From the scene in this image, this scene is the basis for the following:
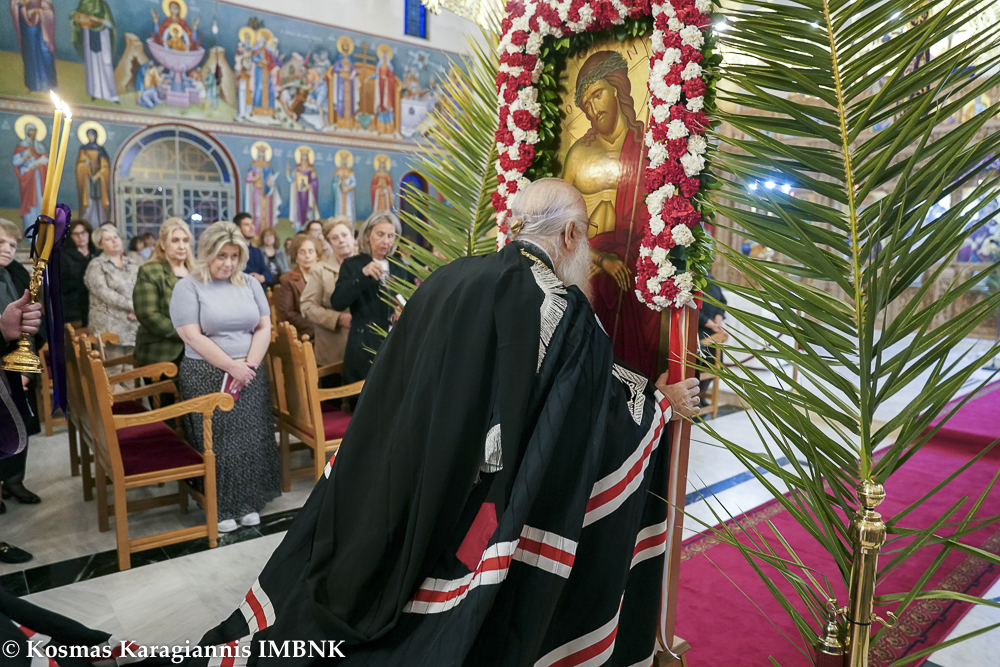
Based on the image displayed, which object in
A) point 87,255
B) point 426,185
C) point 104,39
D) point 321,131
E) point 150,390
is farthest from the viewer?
point 426,185

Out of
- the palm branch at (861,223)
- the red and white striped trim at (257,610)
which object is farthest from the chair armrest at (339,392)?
the palm branch at (861,223)

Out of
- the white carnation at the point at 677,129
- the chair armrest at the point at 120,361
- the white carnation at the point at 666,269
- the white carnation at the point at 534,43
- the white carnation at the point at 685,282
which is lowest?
the chair armrest at the point at 120,361

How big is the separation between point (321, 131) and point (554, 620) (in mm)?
11210

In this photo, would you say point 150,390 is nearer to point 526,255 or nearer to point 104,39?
point 526,255

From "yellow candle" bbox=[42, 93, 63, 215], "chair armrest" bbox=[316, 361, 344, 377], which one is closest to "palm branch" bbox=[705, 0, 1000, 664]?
"yellow candle" bbox=[42, 93, 63, 215]

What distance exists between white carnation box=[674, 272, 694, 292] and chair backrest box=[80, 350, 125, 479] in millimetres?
2930

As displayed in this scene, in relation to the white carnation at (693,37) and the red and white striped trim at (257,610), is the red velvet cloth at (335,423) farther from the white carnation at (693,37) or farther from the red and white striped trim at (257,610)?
the white carnation at (693,37)

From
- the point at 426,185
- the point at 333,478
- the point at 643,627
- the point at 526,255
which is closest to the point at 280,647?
the point at 333,478

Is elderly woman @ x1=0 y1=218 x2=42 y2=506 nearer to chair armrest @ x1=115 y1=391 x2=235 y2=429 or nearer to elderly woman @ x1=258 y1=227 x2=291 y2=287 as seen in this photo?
chair armrest @ x1=115 y1=391 x2=235 y2=429

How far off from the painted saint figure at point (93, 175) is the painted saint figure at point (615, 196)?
8971 millimetres

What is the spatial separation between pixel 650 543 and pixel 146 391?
3554 millimetres

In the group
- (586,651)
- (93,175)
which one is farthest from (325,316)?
(93,175)

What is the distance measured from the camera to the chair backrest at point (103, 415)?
3.69 metres

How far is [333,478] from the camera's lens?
245cm
